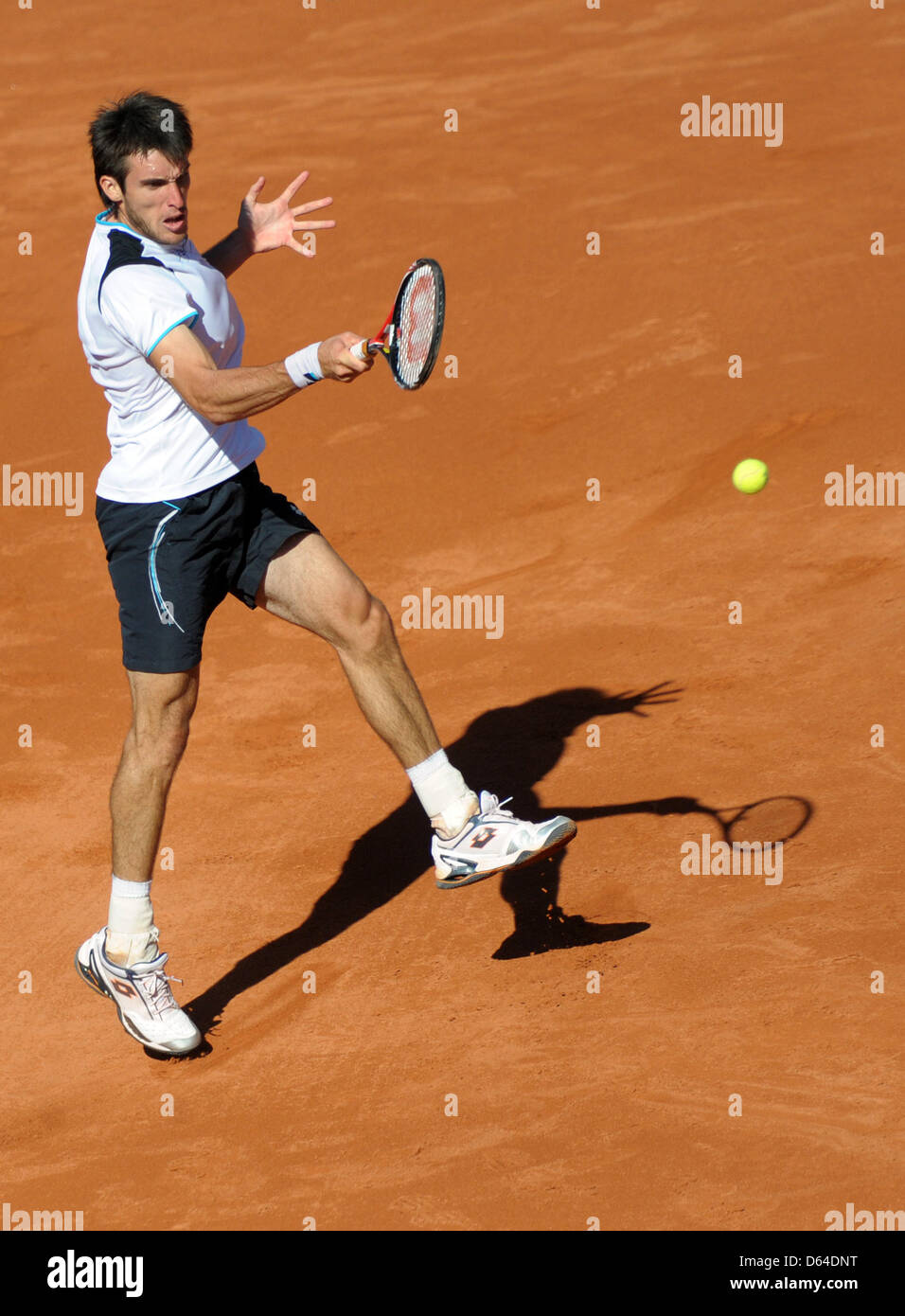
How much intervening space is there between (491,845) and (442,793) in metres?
0.23

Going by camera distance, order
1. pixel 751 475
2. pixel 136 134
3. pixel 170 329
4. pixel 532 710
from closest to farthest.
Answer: pixel 170 329 < pixel 136 134 < pixel 532 710 < pixel 751 475

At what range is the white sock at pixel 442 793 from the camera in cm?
461

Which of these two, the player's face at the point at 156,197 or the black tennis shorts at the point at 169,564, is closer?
the player's face at the point at 156,197

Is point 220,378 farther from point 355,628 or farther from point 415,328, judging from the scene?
point 355,628

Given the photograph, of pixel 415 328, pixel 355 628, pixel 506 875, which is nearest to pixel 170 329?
pixel 415 328

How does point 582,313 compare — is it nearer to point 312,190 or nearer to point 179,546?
point 312,190

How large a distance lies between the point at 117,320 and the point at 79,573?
429 centimetres

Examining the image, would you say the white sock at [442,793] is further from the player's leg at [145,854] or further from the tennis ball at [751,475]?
the tennis ball at [751,475]

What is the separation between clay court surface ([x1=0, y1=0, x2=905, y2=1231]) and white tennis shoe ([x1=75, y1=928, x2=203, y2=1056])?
0.09 m

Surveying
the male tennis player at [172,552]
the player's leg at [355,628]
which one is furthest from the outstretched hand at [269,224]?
the player's leg at [355,628]

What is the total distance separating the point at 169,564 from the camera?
4434 mm

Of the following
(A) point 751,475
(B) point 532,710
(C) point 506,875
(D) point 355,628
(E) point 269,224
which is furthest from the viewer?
(A) point 751,475

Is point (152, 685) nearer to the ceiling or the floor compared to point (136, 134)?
nearer to the floor

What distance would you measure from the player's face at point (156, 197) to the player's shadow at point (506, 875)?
7.23 feet
